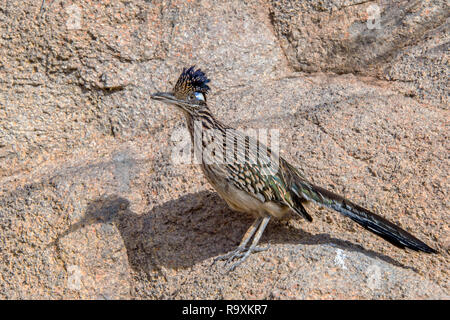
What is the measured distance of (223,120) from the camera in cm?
614

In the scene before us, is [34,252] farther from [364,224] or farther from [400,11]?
[400,11]

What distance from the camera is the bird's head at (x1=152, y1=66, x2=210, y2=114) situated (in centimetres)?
505

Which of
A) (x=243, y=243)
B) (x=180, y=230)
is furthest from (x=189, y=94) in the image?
(x=243, y=243)

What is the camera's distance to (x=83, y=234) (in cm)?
521

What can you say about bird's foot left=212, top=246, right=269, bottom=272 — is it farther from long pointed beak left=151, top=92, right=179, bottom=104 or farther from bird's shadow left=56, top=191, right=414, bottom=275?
long pointed beak left=151, top=92, right=179, bottom=104

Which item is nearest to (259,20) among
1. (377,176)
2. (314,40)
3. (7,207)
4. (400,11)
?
(314,40)

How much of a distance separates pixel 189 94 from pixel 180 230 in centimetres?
131

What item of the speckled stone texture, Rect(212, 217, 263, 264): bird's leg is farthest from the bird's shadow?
Rect(212, 217, 263, 264): bird's leg

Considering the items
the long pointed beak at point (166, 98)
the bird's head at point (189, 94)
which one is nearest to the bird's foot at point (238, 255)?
the bird's head at point (189, 94)

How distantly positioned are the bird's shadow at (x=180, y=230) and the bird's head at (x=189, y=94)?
0.96 metres

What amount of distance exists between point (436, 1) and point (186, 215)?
12.8 feet

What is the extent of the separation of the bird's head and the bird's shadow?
963 mm

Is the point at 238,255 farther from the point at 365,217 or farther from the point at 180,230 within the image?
the point at 365,217

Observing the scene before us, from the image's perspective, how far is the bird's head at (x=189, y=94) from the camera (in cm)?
505
